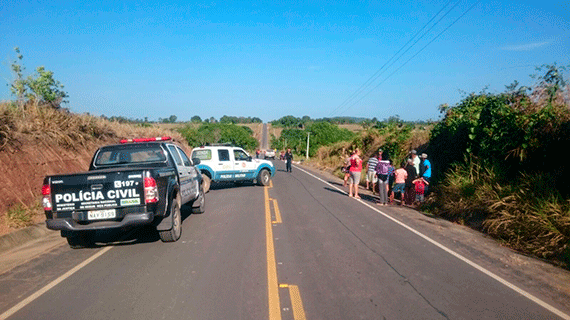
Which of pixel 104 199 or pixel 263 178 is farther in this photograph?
pixel 263 178

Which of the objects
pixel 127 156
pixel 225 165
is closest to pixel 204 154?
pixel 225 165

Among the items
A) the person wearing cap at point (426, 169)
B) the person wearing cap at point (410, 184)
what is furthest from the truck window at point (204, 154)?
the person wearing cap at point (426, 169)

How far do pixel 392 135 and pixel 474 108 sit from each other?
8980 millimetres

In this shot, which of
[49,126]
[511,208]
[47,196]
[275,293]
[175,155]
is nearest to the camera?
[275,293]

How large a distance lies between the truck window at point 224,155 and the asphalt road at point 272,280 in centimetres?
850

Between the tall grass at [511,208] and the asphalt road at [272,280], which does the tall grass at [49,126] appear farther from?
the tall grass at [511,208]

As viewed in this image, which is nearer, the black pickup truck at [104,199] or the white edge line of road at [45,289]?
the white edge line of road at [45,289]

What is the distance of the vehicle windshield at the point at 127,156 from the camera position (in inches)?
348

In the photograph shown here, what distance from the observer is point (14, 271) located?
619cm

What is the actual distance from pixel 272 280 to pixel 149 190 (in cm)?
289

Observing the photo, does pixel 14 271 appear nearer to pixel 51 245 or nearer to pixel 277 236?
pixel 51 245

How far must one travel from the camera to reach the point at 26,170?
1129cm

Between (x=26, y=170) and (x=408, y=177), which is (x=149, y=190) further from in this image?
(x=408, y=177)

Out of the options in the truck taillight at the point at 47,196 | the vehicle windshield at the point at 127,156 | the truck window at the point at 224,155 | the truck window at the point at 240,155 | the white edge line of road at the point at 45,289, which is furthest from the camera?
the truck window at the point at 240,155
